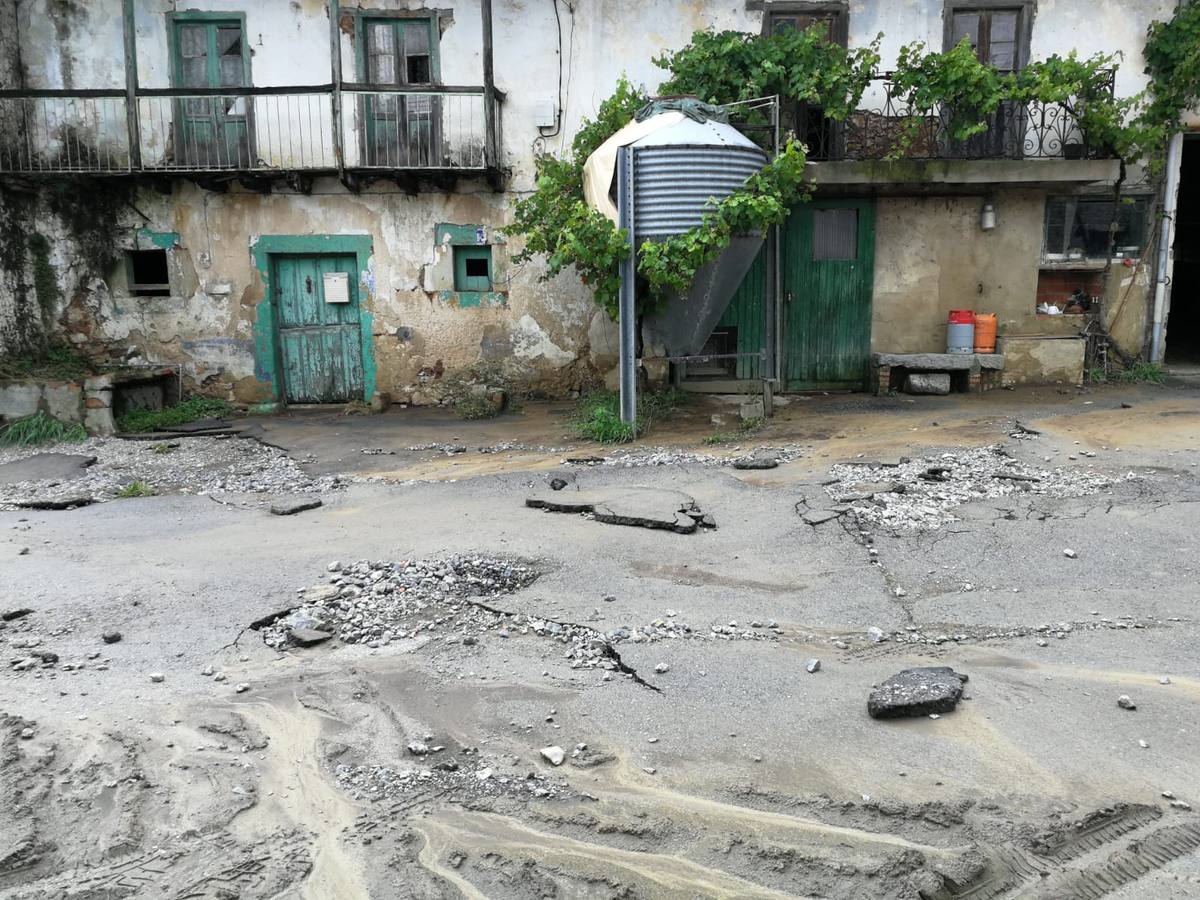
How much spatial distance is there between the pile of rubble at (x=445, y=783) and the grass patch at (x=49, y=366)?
852 centimetres

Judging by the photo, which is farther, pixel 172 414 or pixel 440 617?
pixel 172 414

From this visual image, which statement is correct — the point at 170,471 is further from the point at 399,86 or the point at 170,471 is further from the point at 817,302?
the point at 817,302

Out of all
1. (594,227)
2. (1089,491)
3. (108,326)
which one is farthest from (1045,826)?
(108,326)

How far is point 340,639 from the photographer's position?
425 cm

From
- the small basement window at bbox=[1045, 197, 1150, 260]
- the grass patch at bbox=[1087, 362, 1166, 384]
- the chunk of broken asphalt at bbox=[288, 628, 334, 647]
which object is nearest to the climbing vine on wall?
the small basement window at bbox=[1045, 197, 1150, 260]

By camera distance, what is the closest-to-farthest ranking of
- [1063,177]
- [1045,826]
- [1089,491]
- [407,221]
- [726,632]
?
[1045,826] → [726,632] → [1089,491] → [1063,177] → [407,221]

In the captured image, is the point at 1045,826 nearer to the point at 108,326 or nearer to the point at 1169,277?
the point at 1169,277

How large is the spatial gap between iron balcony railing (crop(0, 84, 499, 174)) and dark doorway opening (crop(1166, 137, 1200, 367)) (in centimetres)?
1019

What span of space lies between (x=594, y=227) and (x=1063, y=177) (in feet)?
18.5

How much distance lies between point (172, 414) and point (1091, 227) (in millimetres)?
11048

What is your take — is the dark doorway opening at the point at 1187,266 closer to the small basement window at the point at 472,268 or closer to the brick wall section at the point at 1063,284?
the brick wall section at the point at 1063,284

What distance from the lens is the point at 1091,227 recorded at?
1084cm

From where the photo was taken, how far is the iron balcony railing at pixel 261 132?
10.1 metres

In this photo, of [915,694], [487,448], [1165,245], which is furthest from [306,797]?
[1165,245]
